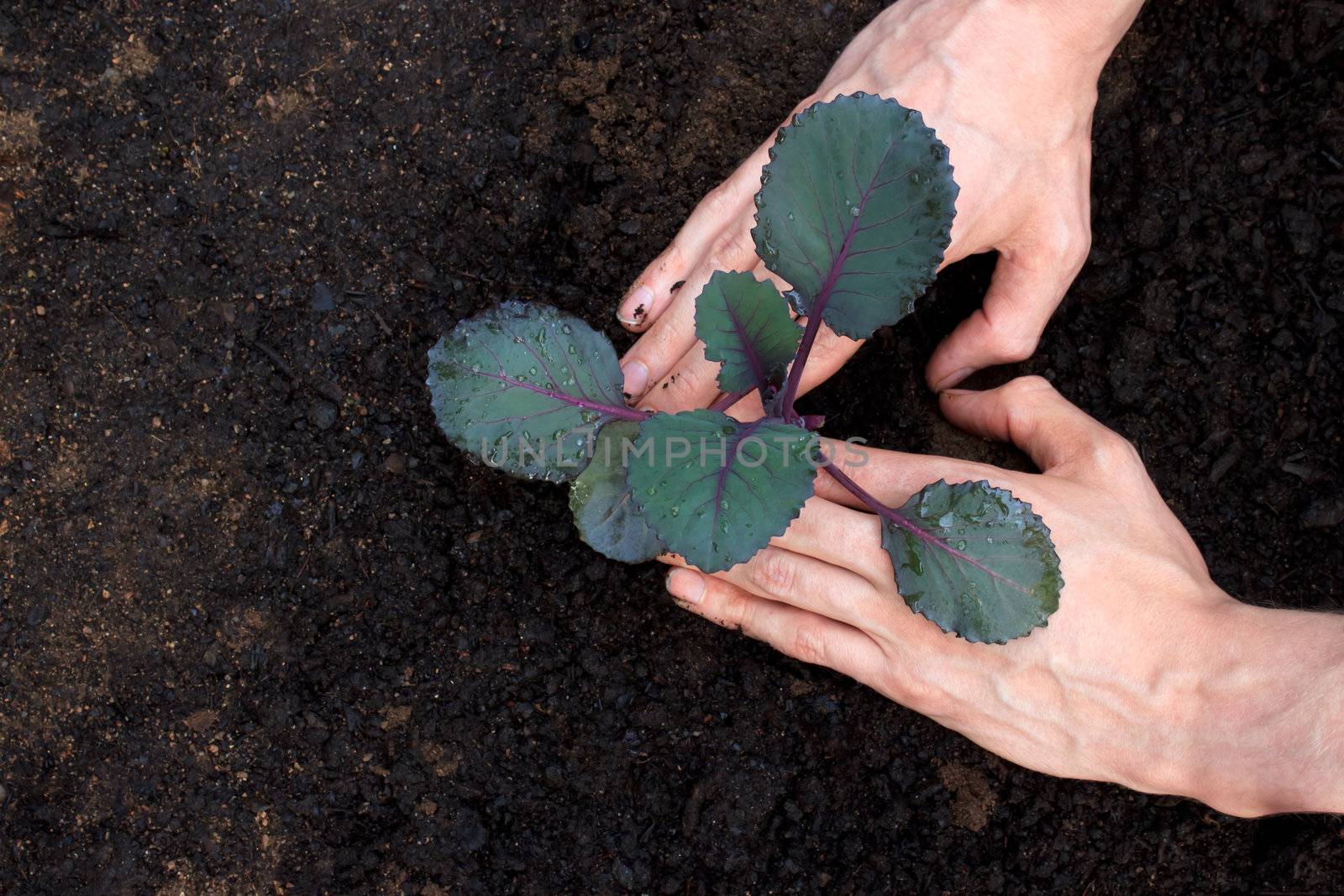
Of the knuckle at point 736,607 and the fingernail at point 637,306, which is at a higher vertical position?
the fingernail at point 637,306

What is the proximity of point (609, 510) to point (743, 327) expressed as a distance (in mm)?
325

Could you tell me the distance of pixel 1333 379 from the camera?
71.6 inches

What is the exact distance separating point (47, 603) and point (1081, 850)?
1.80m

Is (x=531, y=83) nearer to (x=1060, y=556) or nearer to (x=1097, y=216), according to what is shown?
(x=1097, y=216)

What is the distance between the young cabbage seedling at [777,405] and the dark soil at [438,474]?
34 centimetres

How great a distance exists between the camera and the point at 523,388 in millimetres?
1426

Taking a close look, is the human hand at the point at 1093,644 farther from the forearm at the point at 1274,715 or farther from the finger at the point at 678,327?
the finger at the point at 678,327

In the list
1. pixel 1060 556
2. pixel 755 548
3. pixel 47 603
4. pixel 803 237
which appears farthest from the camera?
pixel 47 603

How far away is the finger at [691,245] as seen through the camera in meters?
1.66

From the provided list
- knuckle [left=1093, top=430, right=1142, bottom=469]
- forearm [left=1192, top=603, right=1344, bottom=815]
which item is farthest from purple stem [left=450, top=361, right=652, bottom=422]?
forearm [left=1192, top=603, right=1344, bottom=815]

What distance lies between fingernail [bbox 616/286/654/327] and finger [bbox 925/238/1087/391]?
0.52 meters

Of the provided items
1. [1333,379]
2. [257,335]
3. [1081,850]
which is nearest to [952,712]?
[1081,850]

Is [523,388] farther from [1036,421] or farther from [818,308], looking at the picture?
[1036,421]

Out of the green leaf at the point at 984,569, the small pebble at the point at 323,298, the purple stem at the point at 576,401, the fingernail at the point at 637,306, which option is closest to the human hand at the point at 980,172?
the fingernail at the point at 637,306
